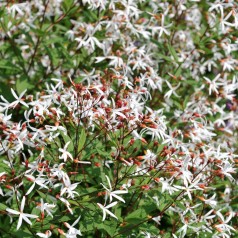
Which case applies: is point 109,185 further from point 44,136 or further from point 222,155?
point 222,155

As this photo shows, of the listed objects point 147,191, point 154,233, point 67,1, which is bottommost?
point 154,233

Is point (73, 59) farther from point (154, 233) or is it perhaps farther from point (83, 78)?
point (154, 233)

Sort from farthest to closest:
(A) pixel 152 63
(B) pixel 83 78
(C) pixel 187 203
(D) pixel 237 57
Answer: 1. (D) pixel 237 57
2. (A) pixel 152 63
3. (B) pixel 83 78
4. (C) pixel 187 203

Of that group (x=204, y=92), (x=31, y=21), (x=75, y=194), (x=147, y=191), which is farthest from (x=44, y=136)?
(x=204, y=92)

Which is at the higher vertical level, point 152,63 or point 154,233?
point 152,63

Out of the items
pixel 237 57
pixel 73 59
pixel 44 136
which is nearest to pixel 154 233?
pixel 44 136

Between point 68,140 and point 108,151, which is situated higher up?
point 68,140

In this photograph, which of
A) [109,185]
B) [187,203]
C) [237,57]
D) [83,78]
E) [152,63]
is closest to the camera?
[109,185]

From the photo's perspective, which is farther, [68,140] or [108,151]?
[108,151]

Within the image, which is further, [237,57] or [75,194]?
[237,57]
